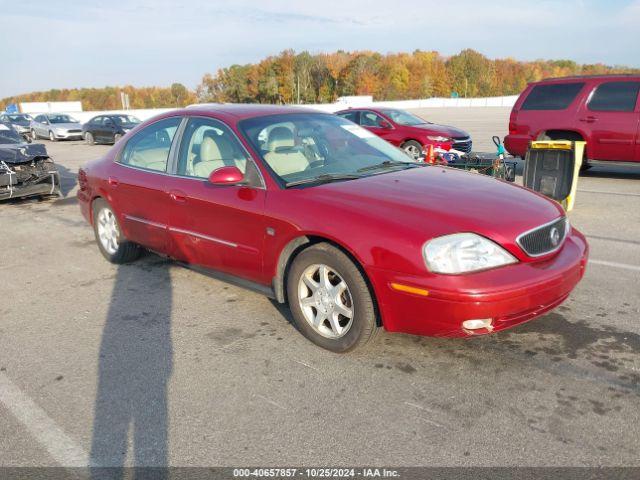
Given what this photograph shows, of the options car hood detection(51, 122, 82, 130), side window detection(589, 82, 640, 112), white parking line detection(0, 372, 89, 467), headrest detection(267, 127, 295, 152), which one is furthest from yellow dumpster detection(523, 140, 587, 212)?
car hood detection(51, 122, 82, 130)

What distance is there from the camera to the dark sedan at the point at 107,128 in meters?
22.5

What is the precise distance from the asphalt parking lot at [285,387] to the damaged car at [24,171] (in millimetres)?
5162

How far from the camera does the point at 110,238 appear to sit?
225 inches

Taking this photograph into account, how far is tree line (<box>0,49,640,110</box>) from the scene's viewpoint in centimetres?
9500

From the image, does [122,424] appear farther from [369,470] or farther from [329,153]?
[329,153]

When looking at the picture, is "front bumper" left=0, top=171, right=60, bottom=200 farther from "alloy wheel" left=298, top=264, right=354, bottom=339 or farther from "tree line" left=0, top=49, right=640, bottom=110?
"tree line" left=0, top=49, right=640, bottom=110

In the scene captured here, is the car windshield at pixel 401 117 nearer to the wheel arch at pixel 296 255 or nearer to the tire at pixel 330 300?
the wheel arch at pixel 296 255

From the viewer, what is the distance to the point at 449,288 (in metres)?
2.99

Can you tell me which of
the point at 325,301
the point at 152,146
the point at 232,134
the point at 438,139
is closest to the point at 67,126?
the point at 438,139

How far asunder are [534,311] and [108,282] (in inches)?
151

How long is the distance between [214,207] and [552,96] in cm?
855

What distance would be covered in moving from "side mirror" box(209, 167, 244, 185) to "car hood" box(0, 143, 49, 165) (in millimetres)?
6925

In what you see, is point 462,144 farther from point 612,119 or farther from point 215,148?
point 215,148

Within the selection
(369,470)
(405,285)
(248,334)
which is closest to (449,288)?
(405,285)
